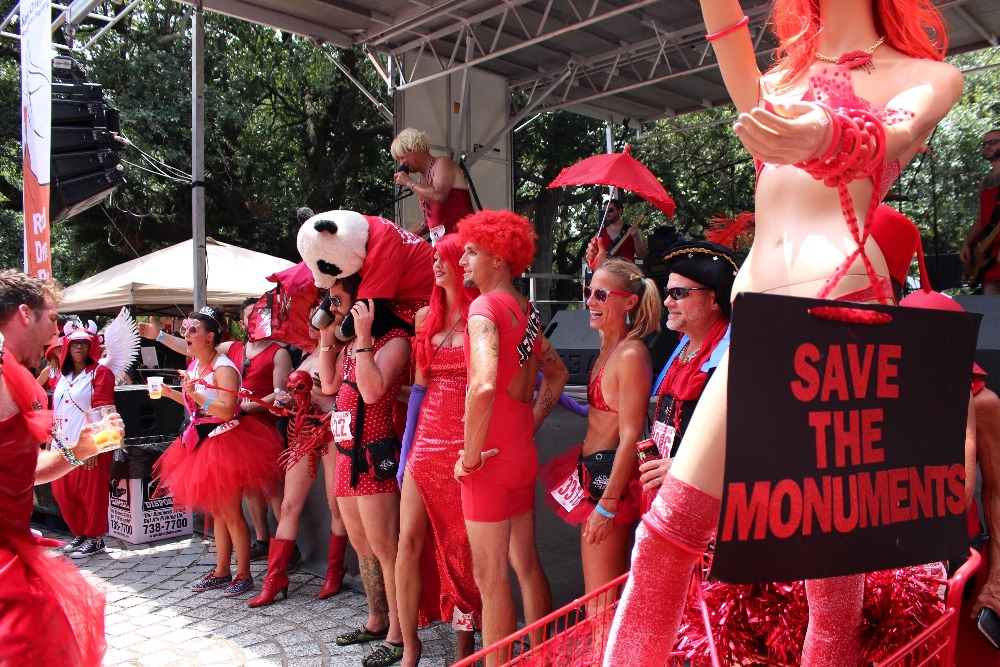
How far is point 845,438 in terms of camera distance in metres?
1.26

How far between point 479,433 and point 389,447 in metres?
1.11

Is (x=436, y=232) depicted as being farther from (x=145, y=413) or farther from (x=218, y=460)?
(x=145, y=413)

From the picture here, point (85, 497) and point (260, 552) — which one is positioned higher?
point (85, 497)

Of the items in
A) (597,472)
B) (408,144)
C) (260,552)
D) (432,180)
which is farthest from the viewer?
(432,180)

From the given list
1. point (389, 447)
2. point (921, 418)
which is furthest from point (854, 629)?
point (389, 447)

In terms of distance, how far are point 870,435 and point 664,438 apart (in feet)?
4.60

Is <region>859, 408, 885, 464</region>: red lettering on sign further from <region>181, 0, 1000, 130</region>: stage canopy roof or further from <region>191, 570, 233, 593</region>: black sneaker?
<region>181, 0, 1000, 130</region>: stage canopy roof

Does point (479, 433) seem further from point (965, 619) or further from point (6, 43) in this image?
point (6, 43)

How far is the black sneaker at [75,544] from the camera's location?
6462 mm

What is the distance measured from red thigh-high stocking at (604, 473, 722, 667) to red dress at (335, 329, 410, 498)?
8.89ft

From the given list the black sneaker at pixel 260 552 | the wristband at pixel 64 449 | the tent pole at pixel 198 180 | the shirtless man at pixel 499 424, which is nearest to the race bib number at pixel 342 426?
A: the shirtless man at pixel 499 424

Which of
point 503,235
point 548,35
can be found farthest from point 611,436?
point 548,35

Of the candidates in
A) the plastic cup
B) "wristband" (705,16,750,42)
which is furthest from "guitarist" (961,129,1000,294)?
the plastic cup

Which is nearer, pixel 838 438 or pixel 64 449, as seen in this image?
pixel 838 438
